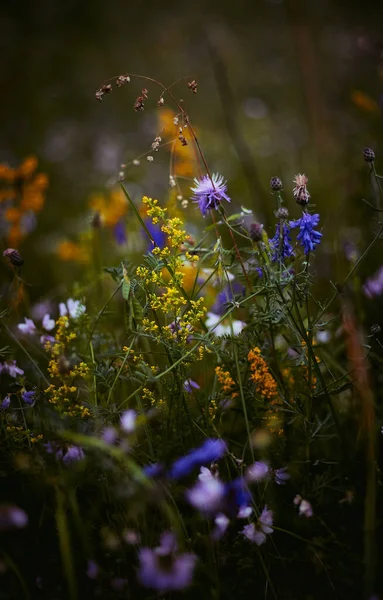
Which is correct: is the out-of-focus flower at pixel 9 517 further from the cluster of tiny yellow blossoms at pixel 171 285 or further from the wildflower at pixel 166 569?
the cluster of tiny yellow blossoms at pixel 171 285

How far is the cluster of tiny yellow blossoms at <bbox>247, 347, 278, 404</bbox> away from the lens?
892 millimetres

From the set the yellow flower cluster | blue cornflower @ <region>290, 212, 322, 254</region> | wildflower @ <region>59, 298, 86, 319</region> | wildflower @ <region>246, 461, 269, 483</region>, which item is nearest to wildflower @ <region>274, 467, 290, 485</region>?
wildflower @ <region>246, 461, 269, 483</region>

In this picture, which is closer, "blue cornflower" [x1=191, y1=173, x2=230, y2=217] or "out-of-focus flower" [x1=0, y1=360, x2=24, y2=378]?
"blue cornflower" [x1=191, y1=173, x2=230, y2=217]

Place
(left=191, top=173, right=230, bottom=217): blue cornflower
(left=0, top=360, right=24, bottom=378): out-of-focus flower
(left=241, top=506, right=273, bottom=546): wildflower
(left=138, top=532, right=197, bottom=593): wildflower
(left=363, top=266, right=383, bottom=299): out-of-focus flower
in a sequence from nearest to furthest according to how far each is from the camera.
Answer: (left=138, top=532, right=197, bottom=593): wildflower, (left=241, top=506, right=273, bottom=546): wildflower, (left=191, top=173, right=230, bottom=217): blue cornflower, (left=0, top=360, right=24, bottom=378): out-of-focus flower, (left=363, top=266, right=383, bottom=299): out-of-focus flower

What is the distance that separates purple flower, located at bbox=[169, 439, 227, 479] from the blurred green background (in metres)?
0.99

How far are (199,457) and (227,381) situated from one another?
16cm

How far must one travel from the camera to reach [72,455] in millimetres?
824

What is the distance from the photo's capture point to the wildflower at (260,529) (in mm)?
761

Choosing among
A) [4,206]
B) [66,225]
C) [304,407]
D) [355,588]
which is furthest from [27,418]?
[66,225]

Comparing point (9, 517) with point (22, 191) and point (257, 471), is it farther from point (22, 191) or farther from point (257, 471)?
point (22, 191)

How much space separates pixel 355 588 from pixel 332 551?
0.06 meters

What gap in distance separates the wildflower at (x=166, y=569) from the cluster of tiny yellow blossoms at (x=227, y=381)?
0.99 ft

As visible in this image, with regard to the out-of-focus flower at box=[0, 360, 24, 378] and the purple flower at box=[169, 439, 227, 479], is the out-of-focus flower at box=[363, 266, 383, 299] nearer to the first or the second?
the purple flower at box=[169, 439, 227, 479]

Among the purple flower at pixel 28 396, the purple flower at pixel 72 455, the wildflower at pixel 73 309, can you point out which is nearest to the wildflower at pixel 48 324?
the wildflower at pixel 73 309
